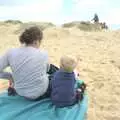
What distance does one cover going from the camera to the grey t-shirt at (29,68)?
16.5 feet

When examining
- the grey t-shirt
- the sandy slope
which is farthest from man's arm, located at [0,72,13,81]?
the sandy slope

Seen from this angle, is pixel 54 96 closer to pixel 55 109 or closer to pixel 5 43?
pixel 55 109

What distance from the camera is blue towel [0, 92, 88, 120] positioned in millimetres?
4879

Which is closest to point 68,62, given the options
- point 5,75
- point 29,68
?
point 29,68

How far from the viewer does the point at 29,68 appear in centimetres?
503

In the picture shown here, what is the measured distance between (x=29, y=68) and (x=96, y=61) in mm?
4207

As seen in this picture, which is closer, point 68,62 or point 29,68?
point 68,62

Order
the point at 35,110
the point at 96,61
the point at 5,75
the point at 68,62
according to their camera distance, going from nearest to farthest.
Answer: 1. the point at 68,62
2. the point at 35,110
3. the point at 5,75
4. the point at 96,61

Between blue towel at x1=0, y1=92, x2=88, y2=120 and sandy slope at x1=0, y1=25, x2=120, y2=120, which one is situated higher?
blue towel at x1=0, y1=92, x2=88, y2=120

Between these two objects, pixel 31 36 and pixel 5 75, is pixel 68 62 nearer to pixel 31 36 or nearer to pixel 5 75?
pixel 31 36

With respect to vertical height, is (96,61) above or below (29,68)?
below

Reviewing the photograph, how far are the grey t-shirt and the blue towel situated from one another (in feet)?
0.38

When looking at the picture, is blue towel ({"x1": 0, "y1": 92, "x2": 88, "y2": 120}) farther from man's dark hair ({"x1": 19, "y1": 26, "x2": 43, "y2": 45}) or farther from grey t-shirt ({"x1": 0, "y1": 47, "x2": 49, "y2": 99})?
man's dark hair ({"x1": 19, "y1": 26, "x2": 43, "y2": 45})

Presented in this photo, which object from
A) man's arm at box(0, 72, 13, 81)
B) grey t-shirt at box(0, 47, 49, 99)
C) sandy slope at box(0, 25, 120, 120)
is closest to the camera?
grey t-shirt at box(0, 47, 49, 99)
